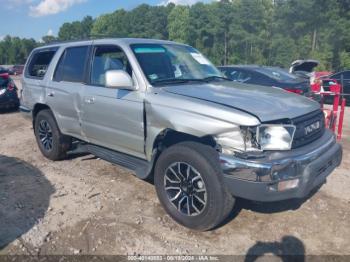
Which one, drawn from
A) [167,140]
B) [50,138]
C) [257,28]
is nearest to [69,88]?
[50,138]

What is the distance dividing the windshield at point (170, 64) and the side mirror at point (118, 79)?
0.81 ft

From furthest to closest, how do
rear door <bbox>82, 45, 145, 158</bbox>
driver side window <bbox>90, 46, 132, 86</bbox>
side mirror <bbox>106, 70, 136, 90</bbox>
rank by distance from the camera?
1. driver side window <bbox>90, 46, 132, 86</bbox>
2. rear door <bbox>82, 45, 145, 158</bbox>
3. side mirror <bbox>106, 70, 136, 90</bbox>

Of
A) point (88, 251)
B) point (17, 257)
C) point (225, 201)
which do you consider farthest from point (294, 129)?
point (17, 257)

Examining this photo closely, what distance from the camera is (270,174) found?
121 inches

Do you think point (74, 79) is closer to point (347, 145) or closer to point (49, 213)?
point (49, 213)

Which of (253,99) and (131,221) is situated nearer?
(253,99)


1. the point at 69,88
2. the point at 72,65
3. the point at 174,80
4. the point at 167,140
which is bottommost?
the point at 167,140

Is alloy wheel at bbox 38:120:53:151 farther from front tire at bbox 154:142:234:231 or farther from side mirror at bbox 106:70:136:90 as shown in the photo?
front tire at bbox 154:142:234:231

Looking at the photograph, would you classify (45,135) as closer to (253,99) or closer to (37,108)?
(37,108)

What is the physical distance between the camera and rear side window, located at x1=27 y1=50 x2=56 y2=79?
5779 mm

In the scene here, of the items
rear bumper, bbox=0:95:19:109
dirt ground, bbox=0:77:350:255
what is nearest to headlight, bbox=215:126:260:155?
dirt ground, bbox=0:77:350:255

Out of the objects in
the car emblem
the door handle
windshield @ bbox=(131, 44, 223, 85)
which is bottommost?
the car emblem

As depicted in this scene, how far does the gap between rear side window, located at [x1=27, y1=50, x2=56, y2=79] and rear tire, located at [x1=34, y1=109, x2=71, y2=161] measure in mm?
706

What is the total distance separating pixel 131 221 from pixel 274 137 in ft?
5.93
